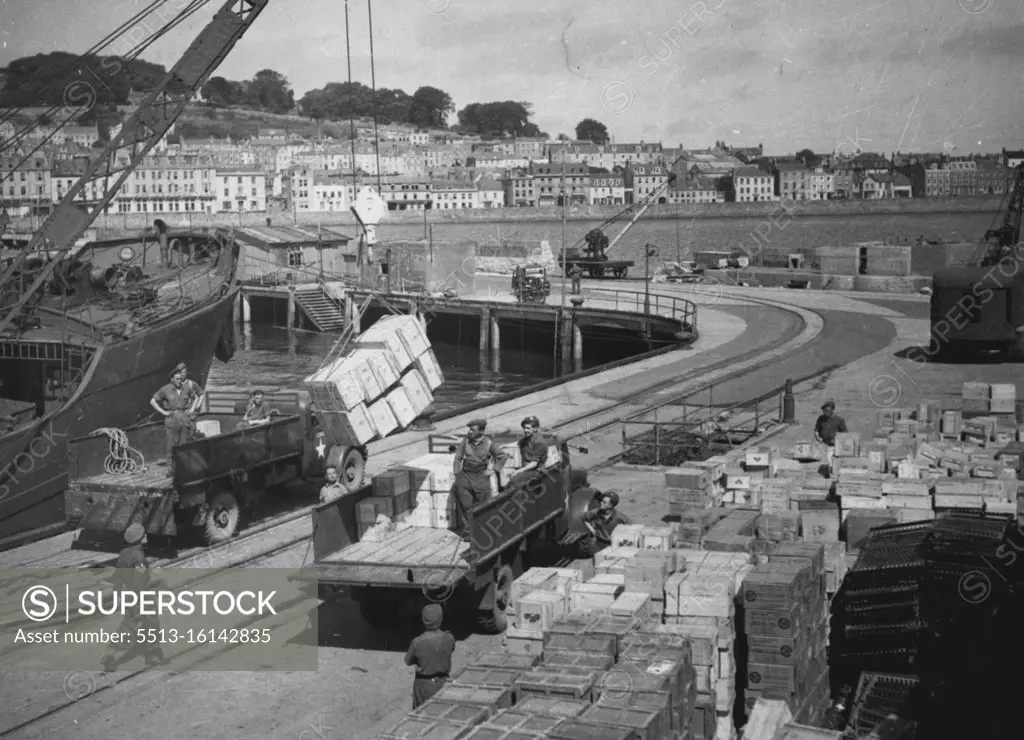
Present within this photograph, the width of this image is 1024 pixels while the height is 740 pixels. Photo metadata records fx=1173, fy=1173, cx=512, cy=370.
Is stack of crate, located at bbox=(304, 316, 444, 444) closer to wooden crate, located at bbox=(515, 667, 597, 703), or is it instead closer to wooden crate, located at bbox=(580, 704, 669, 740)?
wooden crate, located at bbox=(515, 667, 597, 703)

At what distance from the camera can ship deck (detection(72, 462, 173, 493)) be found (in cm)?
1508

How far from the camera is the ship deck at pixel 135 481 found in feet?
49.5

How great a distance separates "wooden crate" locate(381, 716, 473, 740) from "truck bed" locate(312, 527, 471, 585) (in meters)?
3.76

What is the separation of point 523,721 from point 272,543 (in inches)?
366

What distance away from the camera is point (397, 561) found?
12.1 meters

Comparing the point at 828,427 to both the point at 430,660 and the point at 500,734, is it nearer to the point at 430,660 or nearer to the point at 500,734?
the point at 430,660

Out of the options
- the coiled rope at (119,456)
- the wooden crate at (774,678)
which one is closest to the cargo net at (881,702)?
A: the wooden crate at (774,678)

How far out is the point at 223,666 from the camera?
11961 millimetres

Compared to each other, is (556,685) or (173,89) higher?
(173,89)

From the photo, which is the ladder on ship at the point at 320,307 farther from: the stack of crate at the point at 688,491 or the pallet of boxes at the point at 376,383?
the stack of crate at the point at 688,491

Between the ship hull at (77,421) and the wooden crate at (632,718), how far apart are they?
1036cm

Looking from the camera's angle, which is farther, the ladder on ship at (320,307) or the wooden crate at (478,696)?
the ladder on ship at (320,307)

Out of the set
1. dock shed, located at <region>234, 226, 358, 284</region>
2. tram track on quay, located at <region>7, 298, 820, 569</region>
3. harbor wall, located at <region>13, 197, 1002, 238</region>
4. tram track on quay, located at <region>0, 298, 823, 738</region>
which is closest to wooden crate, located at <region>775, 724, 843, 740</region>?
tram track on quay, located at <region>0, 298, 823, 738</region>

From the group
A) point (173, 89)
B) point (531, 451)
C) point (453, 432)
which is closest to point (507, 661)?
point (531, 451)
